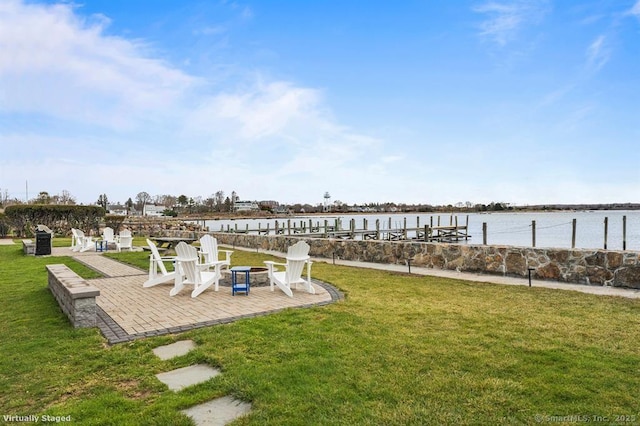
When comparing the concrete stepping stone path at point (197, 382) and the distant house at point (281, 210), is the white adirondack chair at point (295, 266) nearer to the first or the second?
the concrete stepping stone path at point (197, 382)

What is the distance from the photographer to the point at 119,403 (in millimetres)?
2859

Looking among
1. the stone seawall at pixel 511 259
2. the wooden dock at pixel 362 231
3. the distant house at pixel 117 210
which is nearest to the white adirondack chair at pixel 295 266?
the stone seawall at pixel 511 259

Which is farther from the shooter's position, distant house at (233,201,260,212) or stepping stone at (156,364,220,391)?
distant house at (233,201,260,212)

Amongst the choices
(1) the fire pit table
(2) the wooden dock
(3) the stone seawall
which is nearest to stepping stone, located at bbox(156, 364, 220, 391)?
(1) the fire pit table

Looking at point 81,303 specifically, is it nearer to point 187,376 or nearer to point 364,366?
point 187,376

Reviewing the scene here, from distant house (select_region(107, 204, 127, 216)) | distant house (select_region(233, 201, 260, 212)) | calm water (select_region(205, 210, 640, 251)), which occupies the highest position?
distant house (select_region(233, 201, 260, 212))

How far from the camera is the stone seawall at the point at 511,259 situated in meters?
7.35

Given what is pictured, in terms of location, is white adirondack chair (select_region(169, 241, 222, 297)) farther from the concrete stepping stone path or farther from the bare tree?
the bare tree

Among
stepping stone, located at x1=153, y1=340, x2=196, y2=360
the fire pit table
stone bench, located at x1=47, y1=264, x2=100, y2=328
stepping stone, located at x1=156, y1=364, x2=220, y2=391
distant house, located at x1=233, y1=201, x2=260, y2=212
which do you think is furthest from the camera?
distant house, located at x1=233, y1=201, x2=260, y2=212

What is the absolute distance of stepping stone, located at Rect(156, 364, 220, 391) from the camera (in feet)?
10.4

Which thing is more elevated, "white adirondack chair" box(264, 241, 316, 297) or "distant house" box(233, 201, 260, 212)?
"distant house" box(233, 201, 260, 212)

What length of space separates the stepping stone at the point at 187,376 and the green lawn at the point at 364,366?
0.09 m

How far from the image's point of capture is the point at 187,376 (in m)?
3.34

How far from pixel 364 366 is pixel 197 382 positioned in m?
1.40
